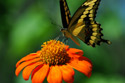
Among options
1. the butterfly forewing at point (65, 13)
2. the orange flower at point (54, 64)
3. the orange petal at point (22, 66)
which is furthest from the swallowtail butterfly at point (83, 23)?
the orange petal at point (22, 66)

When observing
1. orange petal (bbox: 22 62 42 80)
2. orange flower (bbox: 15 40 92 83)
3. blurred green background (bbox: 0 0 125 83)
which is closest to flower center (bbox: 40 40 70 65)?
orange flower (bbox: 15 40 92 83)

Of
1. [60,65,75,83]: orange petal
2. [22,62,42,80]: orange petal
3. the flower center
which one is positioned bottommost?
[60,65,75,83]: orange petal

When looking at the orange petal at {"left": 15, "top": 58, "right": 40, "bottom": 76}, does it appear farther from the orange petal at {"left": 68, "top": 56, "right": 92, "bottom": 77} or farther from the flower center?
the orange petal at {"left": 68, "top": 56, "right": 92, "bottom": 77}

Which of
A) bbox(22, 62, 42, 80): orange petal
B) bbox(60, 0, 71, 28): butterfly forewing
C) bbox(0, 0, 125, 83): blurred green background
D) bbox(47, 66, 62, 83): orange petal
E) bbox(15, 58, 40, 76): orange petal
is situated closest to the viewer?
bbox(47, 66, 62, 83): orange petal

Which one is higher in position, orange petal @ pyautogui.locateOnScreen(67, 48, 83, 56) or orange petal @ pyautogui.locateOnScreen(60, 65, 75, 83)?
orange petal @ pyautogui.locateOnScreen(67, 48, 83, 56)

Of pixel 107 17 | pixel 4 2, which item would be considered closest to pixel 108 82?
pixel 107 17

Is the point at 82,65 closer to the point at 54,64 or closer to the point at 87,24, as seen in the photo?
the point at 54,64
